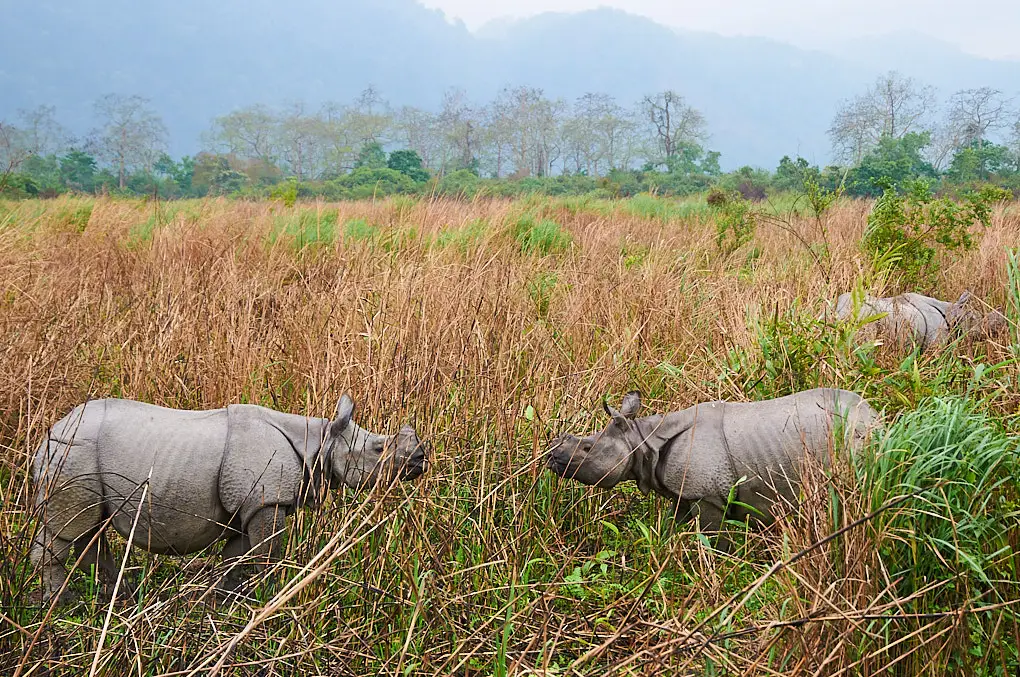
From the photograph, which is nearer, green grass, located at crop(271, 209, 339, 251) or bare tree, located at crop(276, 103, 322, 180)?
green grass, located at crop(271, 209, 339, 251)

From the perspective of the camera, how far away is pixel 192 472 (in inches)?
93.6

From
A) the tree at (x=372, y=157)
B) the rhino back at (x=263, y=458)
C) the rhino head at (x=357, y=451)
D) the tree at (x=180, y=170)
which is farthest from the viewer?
the tree at (x=180, y=170)

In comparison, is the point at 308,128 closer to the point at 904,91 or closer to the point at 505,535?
the point at 904,91

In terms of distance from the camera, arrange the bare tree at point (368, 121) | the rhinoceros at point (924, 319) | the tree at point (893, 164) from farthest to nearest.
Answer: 1. the bare tree at point (368, 121)
2. the tree at point (893, 164)
3. the rhinoceros at point (924, 319)

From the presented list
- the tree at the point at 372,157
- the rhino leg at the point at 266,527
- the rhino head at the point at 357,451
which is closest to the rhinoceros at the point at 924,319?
the rhino head at the point at 357,451

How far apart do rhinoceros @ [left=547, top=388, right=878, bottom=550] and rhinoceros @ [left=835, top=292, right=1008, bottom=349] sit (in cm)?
148

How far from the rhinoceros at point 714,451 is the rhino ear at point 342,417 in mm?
730

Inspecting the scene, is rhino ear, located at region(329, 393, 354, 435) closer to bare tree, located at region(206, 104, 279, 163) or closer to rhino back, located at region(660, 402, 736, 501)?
rhino back, located at region(660, 402, 736, 501)

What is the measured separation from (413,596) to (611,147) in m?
41.1

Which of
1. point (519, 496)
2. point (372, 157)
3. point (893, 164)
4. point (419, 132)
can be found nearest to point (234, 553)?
point (519, 496)

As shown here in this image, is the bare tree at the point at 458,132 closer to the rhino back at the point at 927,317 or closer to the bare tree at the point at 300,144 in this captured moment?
the bare tree at the point at 300,144

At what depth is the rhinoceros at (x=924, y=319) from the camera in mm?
4176

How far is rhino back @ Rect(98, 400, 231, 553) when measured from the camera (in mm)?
2344

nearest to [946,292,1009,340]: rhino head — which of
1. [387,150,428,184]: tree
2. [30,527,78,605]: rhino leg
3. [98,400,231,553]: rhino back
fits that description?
[98,400,231,553]: rhino back
